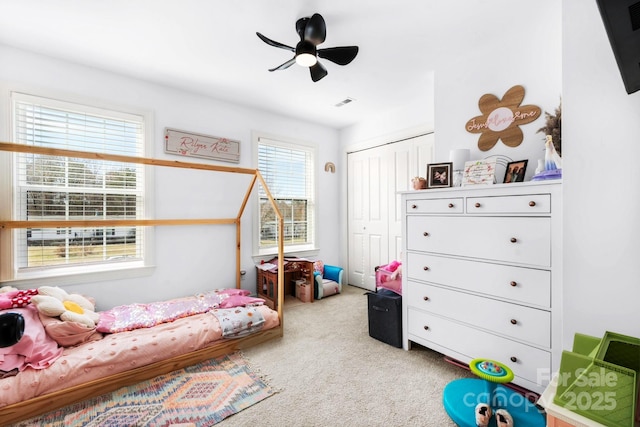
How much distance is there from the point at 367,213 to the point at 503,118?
230 cm

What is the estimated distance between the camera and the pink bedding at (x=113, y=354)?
5.51 feet

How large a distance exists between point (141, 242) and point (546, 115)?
161 inches

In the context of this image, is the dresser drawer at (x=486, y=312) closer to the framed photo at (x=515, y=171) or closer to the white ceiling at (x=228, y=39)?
A: the framed photo at (x=515, y=171)

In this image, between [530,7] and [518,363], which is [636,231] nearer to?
[518,363]

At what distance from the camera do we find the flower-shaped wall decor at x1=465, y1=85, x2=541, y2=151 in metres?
2.34

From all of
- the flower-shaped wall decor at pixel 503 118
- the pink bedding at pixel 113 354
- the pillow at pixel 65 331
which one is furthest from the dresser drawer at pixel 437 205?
the pillow at pixel 65 331

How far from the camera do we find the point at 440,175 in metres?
2.35

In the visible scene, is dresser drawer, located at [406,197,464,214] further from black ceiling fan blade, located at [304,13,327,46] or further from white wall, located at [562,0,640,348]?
black ceiling fan blade, located at [304,13,327,46]


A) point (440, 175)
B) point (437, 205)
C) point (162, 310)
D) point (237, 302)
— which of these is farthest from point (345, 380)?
point (162, 310)

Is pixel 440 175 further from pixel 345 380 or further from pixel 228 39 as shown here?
pixel 228 39

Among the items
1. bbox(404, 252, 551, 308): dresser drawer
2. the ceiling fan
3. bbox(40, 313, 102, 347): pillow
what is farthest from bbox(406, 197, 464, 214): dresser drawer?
bbox(40, 313, 102, 347): pillow

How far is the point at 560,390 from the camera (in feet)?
3.36

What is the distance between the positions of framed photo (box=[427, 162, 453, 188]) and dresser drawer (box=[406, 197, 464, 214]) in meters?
0.19

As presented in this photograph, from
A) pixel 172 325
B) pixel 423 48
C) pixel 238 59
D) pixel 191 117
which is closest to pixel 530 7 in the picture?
pixel 423 48
